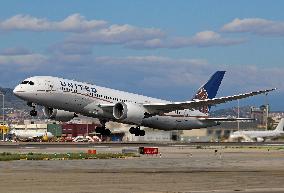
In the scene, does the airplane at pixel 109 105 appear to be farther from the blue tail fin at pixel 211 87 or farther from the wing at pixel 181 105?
the blue tail fin at pixel 211 87

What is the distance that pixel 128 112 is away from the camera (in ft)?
322

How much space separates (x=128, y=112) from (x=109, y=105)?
2990 millimetres

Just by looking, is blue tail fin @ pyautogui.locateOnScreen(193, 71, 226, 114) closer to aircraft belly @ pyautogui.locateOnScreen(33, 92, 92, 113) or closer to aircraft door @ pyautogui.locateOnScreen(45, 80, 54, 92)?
aircraft belly @ pyautogui.locateOnScreen(33, 92, 92, 113)

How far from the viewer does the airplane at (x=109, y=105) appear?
9081 centimetres

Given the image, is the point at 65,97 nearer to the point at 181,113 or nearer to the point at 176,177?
the point at 181,113

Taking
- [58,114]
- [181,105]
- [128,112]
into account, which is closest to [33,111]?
[58,114]

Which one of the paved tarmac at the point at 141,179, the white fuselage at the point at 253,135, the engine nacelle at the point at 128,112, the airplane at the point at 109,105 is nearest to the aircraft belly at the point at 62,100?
the airplane at the point at 109,105

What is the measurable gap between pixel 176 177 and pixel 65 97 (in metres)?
52.5

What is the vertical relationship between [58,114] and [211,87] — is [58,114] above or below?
below

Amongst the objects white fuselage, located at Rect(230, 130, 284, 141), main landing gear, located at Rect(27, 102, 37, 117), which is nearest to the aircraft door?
main landing gear, located at Rect(27, 102, 37, 117)

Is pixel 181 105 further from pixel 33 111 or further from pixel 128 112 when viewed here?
pixel 33 111

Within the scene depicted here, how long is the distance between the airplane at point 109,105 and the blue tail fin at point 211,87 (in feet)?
13.9

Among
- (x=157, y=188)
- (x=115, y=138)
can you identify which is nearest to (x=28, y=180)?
(x=157, y=188)

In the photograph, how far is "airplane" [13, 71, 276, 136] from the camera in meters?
90.8
